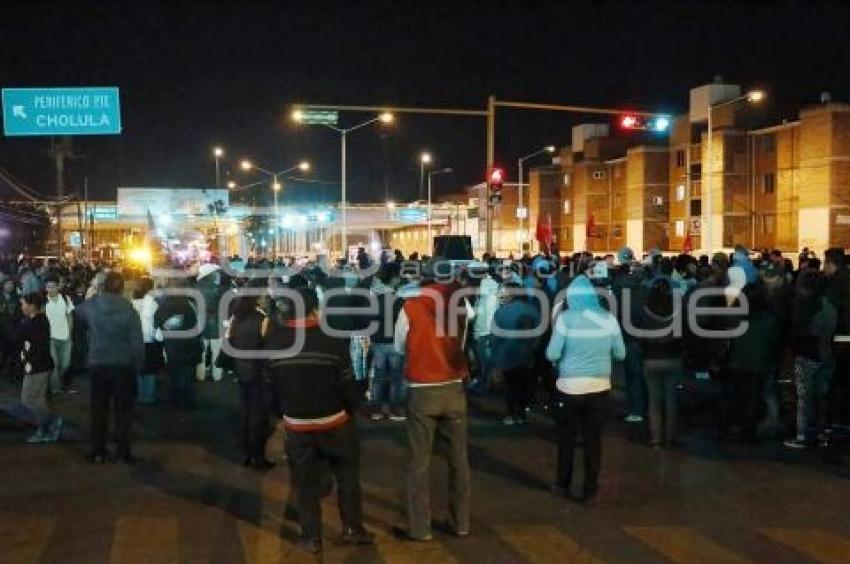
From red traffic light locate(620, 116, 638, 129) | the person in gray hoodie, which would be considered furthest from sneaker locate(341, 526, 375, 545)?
red traffic light locate(620, 116, 638, 129)

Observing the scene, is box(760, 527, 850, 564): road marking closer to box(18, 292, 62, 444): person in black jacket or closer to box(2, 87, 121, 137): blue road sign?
box(18, 292, 62, 444): person in black jacket

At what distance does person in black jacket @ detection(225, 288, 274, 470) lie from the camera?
9.59m

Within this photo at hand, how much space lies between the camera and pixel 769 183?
180ft

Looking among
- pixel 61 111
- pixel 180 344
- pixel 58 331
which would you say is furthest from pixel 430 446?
pixel 61 111

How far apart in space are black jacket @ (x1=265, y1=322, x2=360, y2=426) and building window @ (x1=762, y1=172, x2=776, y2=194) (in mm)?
A: 51668

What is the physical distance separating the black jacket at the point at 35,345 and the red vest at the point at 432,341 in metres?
5.33

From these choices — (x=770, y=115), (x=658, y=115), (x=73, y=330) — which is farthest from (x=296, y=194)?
(x=73, y=330)

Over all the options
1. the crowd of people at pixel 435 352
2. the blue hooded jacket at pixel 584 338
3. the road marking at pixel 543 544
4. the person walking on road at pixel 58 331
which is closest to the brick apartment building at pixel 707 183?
the crowd of people at pixel 435 352

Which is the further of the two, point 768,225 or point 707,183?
point 768,225

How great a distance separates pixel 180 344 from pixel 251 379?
388cm

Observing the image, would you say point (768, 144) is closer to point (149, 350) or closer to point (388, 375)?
point (388, 375)

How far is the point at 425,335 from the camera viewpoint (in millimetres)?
7277

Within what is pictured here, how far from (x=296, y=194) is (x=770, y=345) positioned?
7698 cm

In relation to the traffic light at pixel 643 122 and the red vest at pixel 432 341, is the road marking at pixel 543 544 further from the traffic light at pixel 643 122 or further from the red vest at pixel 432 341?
the traffic light at pixel 643 122
